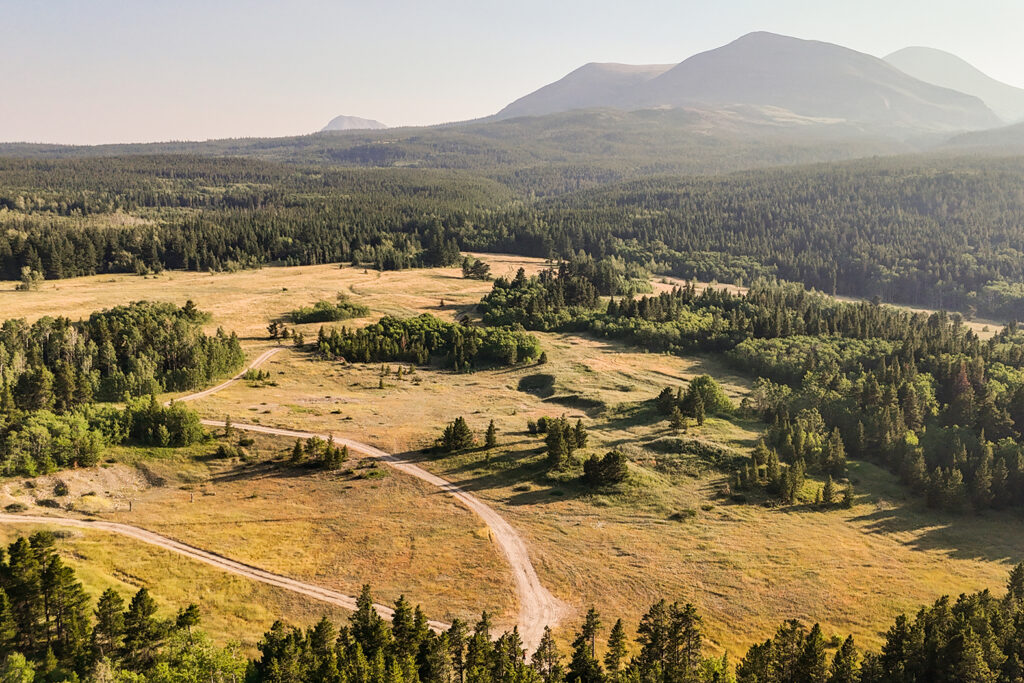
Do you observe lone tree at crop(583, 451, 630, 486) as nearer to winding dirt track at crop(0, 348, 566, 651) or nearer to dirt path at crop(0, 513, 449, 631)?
winding dirt track at crop(0, 348, 566, 651)

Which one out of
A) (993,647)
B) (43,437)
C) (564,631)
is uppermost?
(43,437)

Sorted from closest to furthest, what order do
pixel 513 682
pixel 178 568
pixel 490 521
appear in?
pixel 513 682 → pixel 178 568 → pixel 490 521

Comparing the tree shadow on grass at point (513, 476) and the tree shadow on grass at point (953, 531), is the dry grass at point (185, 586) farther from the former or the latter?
the tree shadow on grass at point (953, 531)

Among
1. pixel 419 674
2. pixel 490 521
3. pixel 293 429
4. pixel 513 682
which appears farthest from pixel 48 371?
pixel 513 682

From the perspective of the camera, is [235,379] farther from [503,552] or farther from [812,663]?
[812,663]

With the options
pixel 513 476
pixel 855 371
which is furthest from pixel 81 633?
pixel 855 371

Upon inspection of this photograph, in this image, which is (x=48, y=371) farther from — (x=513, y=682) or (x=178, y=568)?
(x=513, y=682)

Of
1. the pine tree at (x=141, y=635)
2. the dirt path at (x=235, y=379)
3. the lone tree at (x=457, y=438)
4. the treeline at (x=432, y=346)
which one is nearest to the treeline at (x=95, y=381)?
the dirt path at (x=235, y=379)
